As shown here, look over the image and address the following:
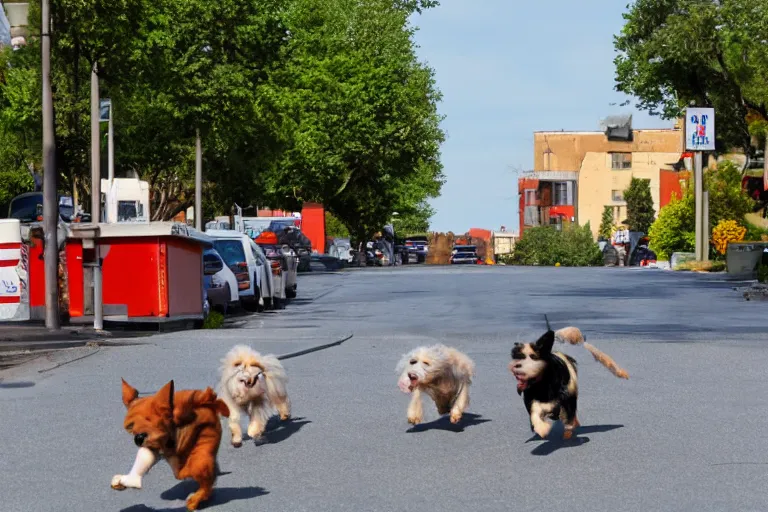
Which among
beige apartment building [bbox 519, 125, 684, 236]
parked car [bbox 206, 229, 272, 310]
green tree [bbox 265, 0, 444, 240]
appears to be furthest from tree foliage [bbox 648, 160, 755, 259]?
beige apartment building [bbox 519, 125, 684, 236]

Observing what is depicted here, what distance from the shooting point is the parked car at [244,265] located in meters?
31.5

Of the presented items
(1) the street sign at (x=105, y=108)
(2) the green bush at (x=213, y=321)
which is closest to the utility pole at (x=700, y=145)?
(1) the street sign at (x=105, y=108)

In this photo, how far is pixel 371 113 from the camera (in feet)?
255

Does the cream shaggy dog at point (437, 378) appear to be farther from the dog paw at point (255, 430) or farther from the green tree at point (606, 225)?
the green tree at point (606, 225)

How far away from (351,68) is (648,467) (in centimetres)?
6819

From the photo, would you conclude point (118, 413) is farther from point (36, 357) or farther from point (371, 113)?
point (371, 113)

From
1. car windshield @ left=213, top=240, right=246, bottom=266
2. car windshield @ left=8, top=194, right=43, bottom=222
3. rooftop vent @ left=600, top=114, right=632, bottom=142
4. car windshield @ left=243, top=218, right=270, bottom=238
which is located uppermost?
rooftop vent @ left=600, top=114, right=632, bottom=142

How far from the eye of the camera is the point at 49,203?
2505cm

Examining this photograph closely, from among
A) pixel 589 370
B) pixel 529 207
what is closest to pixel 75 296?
pixel 589 370

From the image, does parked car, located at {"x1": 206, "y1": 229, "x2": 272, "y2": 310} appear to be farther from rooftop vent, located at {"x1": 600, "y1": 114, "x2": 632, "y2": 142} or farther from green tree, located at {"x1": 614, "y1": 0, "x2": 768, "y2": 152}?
rooftop vent, located at {"x1": 600, "y1": 114, "x2": 632, "y2": 142}

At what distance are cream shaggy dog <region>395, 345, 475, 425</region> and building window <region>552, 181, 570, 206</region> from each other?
139532 millimetres

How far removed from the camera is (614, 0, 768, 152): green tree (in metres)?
52.6

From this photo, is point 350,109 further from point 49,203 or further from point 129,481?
point 129,481

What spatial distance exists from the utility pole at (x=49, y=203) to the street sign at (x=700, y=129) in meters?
41.9
